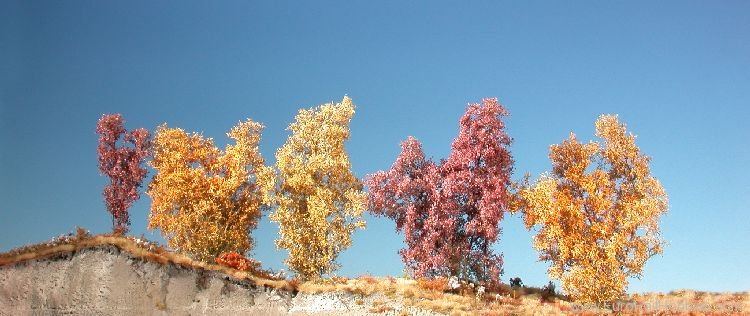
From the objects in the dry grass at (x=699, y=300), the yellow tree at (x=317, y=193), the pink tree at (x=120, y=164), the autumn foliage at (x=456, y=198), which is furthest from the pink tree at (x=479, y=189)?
the pink tree at (x=120, y=164)

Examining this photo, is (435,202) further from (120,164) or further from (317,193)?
(120,164)

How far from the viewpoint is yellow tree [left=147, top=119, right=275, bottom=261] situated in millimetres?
40875

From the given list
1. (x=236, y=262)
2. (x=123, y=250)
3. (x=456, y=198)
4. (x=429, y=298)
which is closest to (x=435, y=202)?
(x=456, y=198)

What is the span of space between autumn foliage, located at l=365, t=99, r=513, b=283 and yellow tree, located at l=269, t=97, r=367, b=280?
9.25 ft

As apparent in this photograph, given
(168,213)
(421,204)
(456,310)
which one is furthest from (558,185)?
(168,213)

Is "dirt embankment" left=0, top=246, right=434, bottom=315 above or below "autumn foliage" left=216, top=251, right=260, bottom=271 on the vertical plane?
below

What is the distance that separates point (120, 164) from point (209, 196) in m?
8.88

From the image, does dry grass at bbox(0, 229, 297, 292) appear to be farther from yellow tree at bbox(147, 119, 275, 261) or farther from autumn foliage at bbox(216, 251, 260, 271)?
yellow tree at bbox(147, 119, 275, 261)

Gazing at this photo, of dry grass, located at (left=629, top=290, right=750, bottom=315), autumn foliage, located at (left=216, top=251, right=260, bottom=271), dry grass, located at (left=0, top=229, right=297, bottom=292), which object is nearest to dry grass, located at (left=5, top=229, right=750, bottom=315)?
dry grass, located at (left=0, top=229, right=297, bottom=292)

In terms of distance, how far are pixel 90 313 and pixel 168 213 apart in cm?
1162

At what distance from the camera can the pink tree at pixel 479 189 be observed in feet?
125

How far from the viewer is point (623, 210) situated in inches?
1534

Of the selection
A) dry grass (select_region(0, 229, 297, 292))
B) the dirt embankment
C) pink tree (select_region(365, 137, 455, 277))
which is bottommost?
the dirt embankment

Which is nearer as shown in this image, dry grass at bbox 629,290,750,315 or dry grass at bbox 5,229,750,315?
dry grass at bbox 5,229,750,315
